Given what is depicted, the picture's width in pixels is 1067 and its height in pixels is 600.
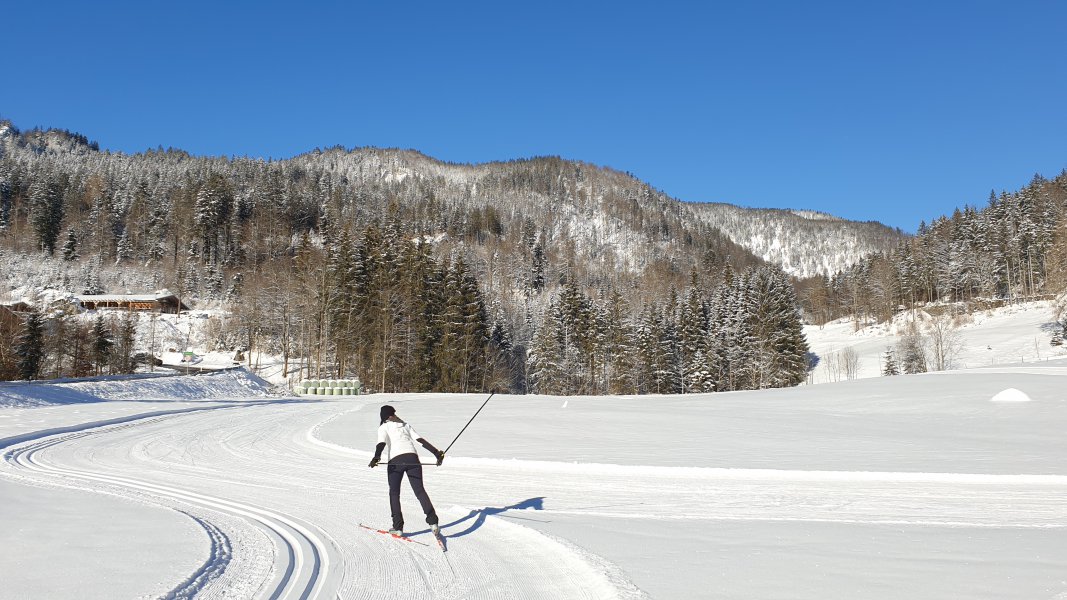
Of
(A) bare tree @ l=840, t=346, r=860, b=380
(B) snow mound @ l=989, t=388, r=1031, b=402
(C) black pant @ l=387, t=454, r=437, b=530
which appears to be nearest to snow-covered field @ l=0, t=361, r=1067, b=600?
(C) black pant @ l=387, t=454, r=437, b=530

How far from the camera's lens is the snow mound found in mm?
22531

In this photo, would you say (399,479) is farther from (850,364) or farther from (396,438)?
(850,364)

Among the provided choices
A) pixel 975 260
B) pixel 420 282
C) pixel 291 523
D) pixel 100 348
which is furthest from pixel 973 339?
pixel 100 348

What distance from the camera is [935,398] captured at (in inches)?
965

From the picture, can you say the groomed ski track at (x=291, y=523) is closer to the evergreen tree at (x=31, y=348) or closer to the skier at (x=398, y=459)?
the skier at (x=398, y=459)

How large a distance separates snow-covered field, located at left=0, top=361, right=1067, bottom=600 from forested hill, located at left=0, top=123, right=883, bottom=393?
2918 cm

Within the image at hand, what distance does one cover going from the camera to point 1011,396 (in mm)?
22672

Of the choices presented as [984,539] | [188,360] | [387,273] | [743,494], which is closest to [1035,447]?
[743,494]

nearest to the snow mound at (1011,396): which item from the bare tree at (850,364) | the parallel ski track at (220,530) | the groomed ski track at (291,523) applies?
the groomed ski track at (291,523)

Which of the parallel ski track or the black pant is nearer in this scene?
the parallel ski track

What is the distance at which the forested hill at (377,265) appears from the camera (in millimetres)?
50562

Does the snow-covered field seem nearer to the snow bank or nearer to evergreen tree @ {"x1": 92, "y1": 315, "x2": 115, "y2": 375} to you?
the snow bank

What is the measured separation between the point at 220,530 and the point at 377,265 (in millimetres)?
45013

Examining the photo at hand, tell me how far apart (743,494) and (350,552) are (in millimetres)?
6579
